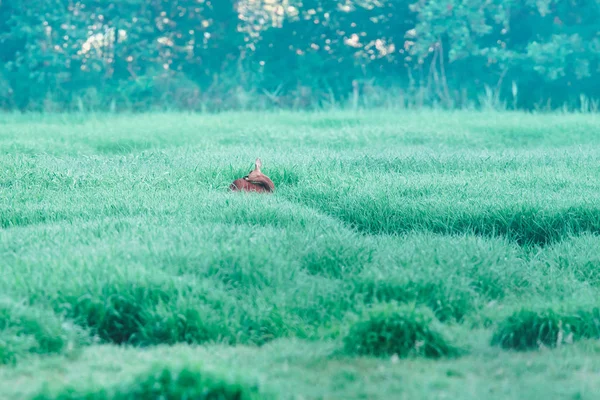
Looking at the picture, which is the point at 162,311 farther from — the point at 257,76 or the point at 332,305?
the point at 257,76

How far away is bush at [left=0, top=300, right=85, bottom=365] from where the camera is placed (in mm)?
3943

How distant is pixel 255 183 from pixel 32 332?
11.6 feet

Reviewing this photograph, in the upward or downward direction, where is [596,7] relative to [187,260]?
upward

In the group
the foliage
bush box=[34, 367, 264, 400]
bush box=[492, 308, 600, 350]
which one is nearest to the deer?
bush box=[492, 308, 600, 350]

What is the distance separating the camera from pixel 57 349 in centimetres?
407

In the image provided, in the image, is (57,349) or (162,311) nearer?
(57,349)

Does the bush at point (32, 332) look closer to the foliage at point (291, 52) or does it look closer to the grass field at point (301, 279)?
the grass field at point (301, 279)

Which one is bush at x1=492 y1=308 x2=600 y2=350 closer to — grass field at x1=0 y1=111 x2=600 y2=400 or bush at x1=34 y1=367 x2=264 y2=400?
grass field at x1=0 y1=111 x2=600 y2=400

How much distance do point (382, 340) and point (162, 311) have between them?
3.96ft

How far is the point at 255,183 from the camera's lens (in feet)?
24.3

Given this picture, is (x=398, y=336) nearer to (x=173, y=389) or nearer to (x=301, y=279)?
(x=301, y=279)

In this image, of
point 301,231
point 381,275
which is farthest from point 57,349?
point 301,231

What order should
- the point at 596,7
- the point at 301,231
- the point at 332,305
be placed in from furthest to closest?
the point at 596,7 → the point at 301,231 → the point at 332,305

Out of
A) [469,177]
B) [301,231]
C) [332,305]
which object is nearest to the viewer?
[332,305]
